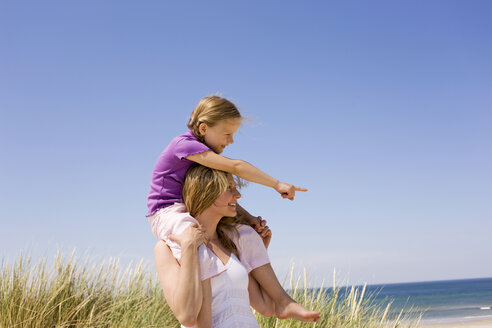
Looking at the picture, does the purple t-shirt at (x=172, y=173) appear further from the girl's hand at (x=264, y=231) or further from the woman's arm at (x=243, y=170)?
the girl's hand at (x=264, y=231)

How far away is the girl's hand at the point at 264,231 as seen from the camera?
317 centimetres

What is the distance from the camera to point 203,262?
104 inches

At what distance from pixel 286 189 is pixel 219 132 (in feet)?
1.93

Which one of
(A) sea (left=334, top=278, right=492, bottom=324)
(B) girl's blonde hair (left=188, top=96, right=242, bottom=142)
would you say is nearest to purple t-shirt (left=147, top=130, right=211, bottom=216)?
(B) girl's blonde hair (left=188, top=96, right=242, bottom=142)

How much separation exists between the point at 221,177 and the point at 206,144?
0.96 ft

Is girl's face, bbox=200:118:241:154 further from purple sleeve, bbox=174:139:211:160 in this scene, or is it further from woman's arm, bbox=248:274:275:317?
woman's arm, bbox=248:274:275:317

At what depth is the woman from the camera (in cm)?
252

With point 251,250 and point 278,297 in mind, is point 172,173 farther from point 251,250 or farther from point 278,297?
point 278,297

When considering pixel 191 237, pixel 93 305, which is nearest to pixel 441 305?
pixel 93 305

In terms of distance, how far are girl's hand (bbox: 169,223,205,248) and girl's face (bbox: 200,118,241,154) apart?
596 mm

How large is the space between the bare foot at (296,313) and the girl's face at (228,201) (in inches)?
27.0

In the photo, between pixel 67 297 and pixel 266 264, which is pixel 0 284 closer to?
pixel 67 297

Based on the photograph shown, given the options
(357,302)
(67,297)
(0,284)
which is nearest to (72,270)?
(67,297)

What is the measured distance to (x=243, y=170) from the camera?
2.82 m
